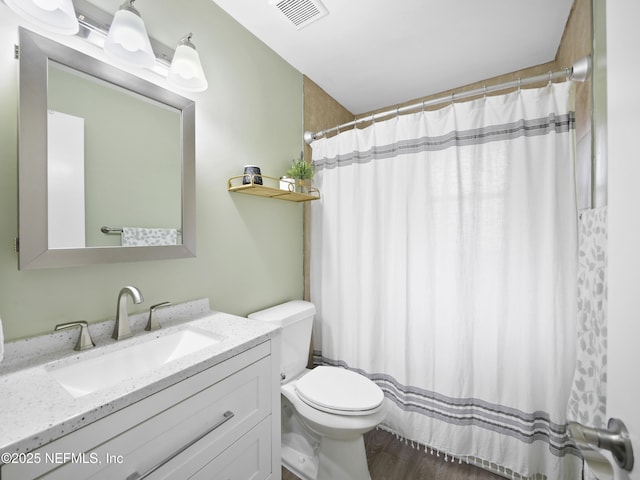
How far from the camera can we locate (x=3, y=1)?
0.87m

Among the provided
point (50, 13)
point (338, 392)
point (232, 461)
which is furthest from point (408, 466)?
point (50, 13)

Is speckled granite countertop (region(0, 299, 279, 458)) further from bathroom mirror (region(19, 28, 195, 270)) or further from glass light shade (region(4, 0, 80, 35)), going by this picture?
glass light shade (region(4, 0, 80, 35))

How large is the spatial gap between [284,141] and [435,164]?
1.02 m

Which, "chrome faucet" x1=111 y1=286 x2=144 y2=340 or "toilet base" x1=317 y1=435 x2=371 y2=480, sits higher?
"chrome faucet" x1=111 y1=286 x2=144 y2=340

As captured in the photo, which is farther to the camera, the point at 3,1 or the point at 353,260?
the point at 353,260

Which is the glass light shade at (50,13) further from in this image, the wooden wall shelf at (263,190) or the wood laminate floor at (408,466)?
Answer: the wood laminate floor at (408,466)

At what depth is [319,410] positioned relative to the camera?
4.48 ft

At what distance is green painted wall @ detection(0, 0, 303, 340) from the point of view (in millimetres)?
907

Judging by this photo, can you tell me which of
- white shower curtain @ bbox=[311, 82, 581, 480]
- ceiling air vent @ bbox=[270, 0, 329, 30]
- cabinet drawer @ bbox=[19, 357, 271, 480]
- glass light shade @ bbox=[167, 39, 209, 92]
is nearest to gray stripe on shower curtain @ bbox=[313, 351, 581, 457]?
white shower curtain @ bbox=[311, 82, 581, 480]

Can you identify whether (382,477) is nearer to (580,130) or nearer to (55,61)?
(580,130)

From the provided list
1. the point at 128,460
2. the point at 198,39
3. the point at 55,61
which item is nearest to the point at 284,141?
the point at 198,39

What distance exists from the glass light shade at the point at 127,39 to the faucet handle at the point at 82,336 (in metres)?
1.01

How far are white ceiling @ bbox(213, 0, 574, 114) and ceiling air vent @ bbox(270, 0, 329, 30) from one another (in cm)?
3

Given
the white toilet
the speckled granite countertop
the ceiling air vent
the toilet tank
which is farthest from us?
the toilet tank
